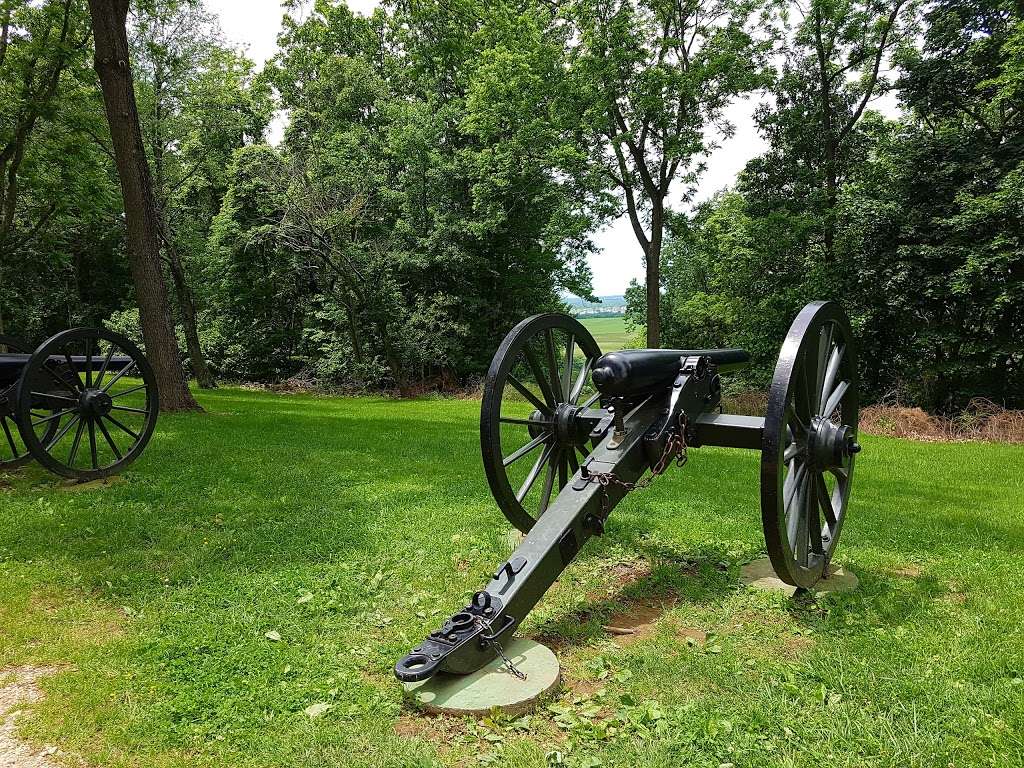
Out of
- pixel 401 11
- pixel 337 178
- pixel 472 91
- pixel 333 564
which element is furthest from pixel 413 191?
pixel 333 564

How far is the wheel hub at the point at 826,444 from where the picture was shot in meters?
3.45

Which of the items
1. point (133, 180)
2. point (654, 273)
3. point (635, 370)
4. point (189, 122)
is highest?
point (189, 122)

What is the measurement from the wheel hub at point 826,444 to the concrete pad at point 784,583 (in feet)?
2.94

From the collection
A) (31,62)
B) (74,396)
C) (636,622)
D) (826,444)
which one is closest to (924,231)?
(826,444)

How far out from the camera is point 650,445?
3580 mm

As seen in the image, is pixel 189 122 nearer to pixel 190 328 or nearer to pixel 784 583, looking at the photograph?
pixel 190 328

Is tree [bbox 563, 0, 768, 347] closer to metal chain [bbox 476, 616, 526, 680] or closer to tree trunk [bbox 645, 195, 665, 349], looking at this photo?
tree trunk [bbox 645, 195, 665, 349]

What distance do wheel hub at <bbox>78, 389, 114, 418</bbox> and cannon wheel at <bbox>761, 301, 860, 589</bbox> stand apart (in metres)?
5.91

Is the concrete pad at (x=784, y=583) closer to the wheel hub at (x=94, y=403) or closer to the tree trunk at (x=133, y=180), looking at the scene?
the wheel hub at (x=94, y=403)

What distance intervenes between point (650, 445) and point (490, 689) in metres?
1.51

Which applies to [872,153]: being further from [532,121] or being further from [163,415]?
[163,415]

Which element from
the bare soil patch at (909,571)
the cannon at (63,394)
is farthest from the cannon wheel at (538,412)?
the cannon at (63,394)

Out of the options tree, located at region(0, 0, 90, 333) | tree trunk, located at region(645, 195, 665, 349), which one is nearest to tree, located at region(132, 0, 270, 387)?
tree, located at region(0, 0, 90, 333)

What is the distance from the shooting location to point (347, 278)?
67.8 ft
